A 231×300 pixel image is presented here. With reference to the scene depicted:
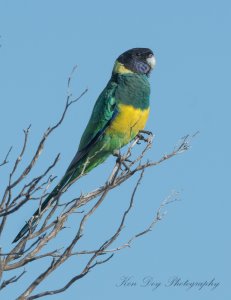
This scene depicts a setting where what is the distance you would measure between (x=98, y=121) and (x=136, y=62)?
87 cm

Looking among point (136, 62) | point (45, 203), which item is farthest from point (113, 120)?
point (45, 203)

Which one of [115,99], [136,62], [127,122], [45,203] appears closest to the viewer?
[45,203]

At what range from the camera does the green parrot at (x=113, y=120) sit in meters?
5.87

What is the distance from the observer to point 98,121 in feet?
20.0

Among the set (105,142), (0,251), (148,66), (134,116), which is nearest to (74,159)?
(105,142)

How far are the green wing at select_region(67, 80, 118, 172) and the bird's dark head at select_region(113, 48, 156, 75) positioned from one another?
35 centimetres

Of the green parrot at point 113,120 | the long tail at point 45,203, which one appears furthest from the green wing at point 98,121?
the long tail at point 45,203

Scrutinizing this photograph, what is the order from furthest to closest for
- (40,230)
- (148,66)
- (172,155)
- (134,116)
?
(148,66) → (134,116) → (172,155) → (40,230)

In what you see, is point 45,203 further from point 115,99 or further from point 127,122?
point 115,99

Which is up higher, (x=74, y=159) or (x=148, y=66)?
(x=148, y=66)

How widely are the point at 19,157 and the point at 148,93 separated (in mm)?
2869

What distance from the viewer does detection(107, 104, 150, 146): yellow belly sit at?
19.2ft

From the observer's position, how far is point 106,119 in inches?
236

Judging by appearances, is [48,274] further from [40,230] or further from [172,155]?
[172,155]
